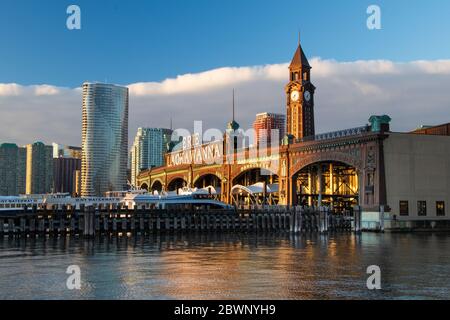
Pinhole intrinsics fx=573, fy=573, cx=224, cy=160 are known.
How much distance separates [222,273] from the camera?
95.0 ft

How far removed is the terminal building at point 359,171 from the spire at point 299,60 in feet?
82.4

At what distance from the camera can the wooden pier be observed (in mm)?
62625

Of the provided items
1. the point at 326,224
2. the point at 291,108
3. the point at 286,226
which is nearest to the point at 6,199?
the point at 286,226

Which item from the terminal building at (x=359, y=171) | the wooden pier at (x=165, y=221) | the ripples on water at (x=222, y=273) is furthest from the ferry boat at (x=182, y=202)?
the ripples on water at (x=222, y=273)

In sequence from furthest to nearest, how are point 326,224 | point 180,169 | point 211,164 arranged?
1. point 180,169
2. point 211,164
3. point 326,224

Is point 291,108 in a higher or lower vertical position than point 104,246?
higher

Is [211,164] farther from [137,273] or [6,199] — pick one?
[137,273]

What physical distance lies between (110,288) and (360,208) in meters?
54.5

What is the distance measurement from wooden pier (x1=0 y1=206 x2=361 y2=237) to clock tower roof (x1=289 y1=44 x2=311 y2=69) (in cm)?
6991

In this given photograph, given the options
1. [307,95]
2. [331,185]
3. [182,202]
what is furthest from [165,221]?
[307,95]

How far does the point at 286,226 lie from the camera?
77375 mm

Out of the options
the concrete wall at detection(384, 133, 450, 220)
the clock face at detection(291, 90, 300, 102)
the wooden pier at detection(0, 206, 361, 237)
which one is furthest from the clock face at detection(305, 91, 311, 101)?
the wooden pier at detection(0, 206, 361, 237)
